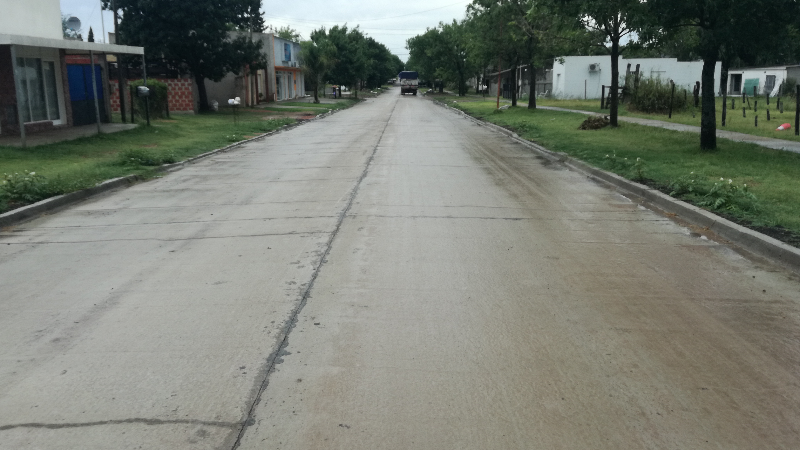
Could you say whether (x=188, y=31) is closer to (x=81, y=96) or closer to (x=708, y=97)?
(x=81, y=96)

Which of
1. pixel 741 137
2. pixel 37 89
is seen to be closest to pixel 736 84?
pixel 741 137

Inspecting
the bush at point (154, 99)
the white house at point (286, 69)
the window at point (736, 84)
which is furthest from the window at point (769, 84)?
the bush at point (154, 99)

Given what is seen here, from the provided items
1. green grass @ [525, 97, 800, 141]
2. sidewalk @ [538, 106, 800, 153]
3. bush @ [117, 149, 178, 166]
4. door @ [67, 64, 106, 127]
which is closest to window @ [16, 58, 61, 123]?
door @ [67, 64, 106, 127]

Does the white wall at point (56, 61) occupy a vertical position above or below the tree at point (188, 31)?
below

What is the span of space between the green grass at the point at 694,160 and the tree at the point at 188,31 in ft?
→ 61.8

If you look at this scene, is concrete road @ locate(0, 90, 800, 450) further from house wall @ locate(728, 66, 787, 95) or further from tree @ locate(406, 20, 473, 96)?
tree @ locate(406, 20, 473, 96)

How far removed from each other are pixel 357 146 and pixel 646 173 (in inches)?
Answer: 373

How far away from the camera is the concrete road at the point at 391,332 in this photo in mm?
4004

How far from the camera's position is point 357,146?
20531 mm

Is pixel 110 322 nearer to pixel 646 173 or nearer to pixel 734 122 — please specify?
pixel 646 173

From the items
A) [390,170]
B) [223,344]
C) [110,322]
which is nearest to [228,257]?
[110,322]

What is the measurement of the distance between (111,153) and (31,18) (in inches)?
298

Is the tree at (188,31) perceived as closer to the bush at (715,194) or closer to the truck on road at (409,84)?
the bush at (715,194)

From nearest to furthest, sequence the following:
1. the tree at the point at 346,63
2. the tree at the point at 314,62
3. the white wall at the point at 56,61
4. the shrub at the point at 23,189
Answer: the shrub at the point at 23,189, the white wall at the point at 56,61, the tree at the point at 314,62, the tree at the point at 346,63
